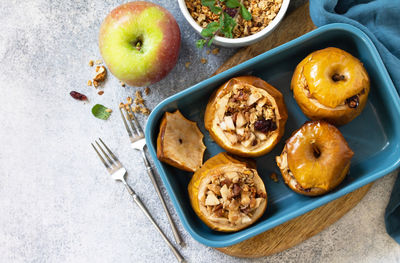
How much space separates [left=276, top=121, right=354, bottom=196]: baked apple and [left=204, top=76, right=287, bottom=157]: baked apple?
8 centimetres

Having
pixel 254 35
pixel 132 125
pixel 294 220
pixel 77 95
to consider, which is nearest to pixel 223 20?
pixel 254 35

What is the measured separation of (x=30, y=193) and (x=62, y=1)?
0.80 metres

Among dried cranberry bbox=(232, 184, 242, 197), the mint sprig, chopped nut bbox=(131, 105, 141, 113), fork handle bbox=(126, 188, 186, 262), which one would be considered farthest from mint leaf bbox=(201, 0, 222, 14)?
fork handle bbox=(126, 188, 186, 262)

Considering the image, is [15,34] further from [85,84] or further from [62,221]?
[62,221]

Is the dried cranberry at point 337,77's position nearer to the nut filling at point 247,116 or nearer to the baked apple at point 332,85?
the baked apple at point 332,85

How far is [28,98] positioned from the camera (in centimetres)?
157

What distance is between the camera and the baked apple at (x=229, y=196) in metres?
1.28

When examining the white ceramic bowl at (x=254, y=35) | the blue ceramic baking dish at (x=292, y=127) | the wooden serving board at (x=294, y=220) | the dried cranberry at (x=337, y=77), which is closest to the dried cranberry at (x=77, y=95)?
the blue ceramic baking dish at (x=292, y=127)

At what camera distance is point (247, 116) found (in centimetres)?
130

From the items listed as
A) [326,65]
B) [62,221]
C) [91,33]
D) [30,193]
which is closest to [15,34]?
[91,33]

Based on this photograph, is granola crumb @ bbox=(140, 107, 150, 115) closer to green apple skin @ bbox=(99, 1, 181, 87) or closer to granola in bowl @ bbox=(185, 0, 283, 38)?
green apple skin @ bbox=(99, 1, 181, 87)

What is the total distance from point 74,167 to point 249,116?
2.47 ft

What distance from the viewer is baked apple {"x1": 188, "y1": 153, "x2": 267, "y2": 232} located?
50.5 inches

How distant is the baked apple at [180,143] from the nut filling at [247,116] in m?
0.16
